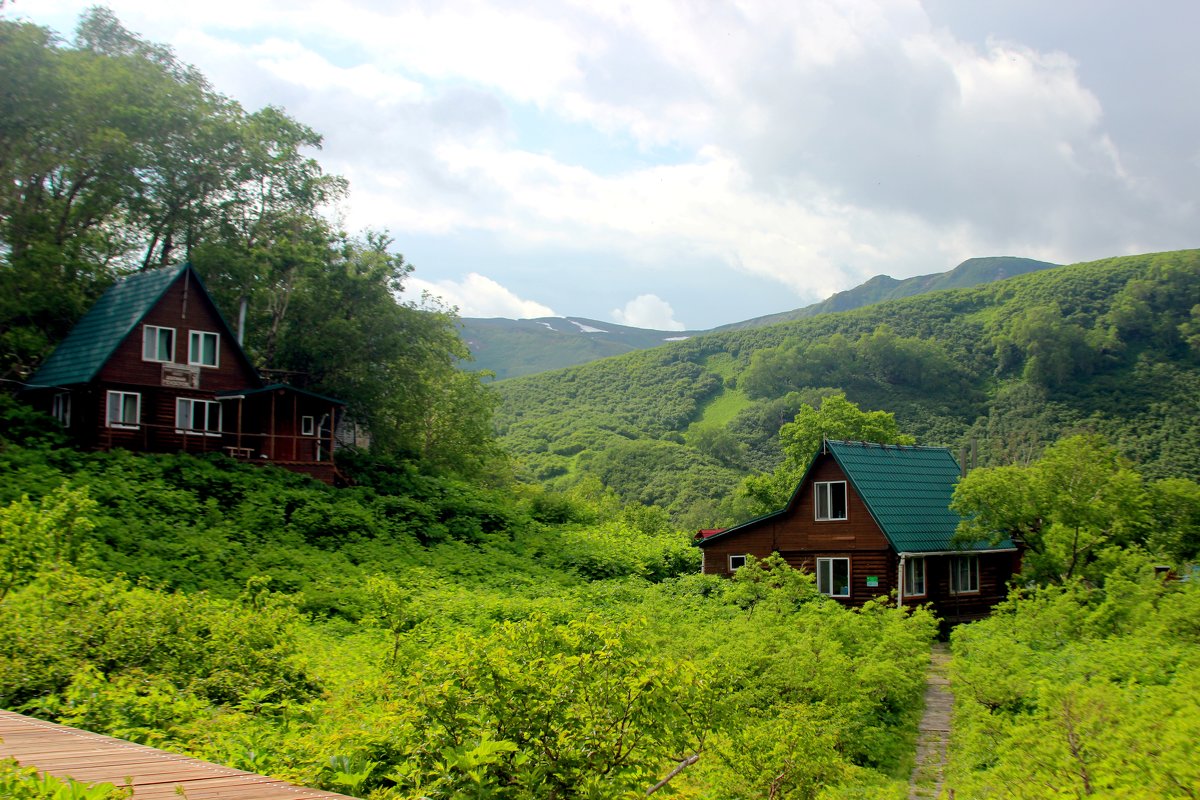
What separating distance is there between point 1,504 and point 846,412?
119 feet

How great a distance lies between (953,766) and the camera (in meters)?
12.0

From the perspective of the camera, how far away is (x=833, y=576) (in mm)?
28656

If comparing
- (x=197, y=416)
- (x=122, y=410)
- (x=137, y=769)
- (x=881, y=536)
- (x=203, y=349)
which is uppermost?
(x=203, y=349)

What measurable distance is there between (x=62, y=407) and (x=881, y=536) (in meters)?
26.2

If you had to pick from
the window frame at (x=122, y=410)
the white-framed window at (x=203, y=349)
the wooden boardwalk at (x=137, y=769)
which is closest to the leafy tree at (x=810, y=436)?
the white-framed window at (x=203, y=349)

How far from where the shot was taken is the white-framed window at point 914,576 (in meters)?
27.5

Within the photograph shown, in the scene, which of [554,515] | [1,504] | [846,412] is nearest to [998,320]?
[846,412]

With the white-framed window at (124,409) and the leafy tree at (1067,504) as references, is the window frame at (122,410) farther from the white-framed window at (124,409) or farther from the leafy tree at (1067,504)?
the leafy tree at (1067,504)

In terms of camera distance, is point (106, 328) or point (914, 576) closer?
point (914, 576)

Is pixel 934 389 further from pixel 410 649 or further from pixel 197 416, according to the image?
pixel 410 649

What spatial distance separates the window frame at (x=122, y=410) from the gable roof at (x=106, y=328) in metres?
0.96

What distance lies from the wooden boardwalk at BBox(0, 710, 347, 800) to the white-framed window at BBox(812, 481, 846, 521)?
79.8 ft

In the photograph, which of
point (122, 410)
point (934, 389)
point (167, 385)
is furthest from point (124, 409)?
point (934, 389)

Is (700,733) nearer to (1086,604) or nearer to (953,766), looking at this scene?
(953,766)
